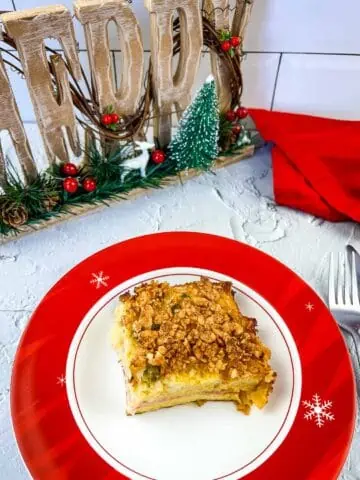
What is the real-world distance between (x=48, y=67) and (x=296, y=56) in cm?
53

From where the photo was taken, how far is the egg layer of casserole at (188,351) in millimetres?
655

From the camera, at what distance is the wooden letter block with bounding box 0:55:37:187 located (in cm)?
78

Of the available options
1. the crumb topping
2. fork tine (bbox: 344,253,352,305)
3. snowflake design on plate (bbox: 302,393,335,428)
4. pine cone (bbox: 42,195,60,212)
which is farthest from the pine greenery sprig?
snowflake design on plate (bbox: 302,393,335,428)

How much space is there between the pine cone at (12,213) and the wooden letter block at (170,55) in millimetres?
310

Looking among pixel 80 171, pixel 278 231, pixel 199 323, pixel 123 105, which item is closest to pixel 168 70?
pixel 123 105

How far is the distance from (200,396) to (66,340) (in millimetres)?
211

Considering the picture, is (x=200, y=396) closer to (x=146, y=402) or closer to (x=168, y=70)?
(x=146, y=402)

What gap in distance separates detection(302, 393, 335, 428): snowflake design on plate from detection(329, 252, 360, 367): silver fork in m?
0.11

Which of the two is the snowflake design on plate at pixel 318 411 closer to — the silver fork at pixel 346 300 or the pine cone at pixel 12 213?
the silver fork at pixel 346 300

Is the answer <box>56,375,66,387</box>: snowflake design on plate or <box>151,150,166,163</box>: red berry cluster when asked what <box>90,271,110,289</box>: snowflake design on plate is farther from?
<box>151,150,166,163</box>: red berry cluster

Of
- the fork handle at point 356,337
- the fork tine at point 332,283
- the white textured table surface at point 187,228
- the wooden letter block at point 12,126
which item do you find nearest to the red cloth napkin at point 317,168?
the white textured table surface at point 187,228

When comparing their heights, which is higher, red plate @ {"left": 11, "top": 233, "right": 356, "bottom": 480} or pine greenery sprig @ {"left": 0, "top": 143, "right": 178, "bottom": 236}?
pine greenery sprig @ {"left": 0, "top": 143, "right": 178, "bottom": 236}

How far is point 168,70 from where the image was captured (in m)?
0.89

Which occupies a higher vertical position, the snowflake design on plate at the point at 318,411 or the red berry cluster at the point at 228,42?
the red berry cluster at the point at 228,42
